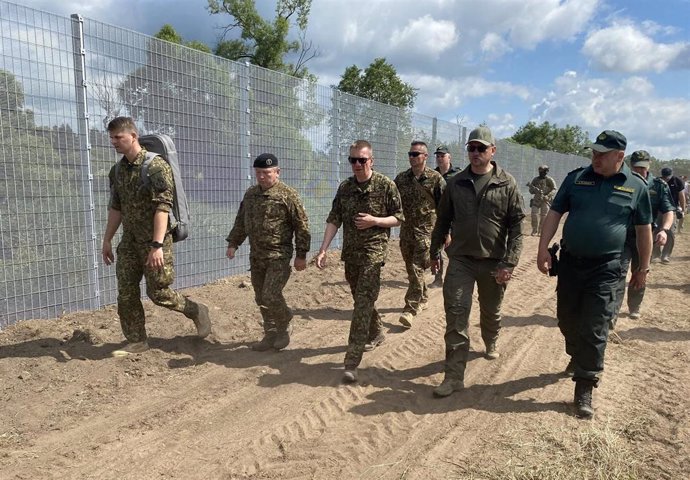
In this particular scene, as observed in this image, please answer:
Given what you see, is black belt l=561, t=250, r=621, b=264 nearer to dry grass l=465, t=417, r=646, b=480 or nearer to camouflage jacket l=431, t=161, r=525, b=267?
camouflage jacket l=431, t=161, r=525, b=267

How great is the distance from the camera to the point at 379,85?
934 inches

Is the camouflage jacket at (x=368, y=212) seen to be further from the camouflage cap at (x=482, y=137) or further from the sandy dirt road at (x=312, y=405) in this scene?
the sandy dirt road at (x=312, y=405)

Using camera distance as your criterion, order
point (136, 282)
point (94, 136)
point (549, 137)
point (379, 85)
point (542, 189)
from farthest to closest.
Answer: point (549, 137), point (379, 85), point (542, 189), point (94, 136), point (136, 282)

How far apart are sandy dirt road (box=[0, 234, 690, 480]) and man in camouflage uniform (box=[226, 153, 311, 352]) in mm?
733

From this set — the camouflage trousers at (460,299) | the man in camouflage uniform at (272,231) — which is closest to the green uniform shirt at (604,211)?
the camouflage trousers at (460,299)

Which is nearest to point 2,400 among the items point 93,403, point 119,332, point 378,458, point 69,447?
point 93,403

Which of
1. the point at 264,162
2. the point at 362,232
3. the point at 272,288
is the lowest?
the point at 272,288

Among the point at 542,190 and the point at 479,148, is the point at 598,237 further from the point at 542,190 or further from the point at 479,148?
the point at 542,190

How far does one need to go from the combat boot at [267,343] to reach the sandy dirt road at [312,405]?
10 cm

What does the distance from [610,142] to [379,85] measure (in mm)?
21170

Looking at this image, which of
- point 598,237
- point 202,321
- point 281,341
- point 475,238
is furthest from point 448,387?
point 202,321

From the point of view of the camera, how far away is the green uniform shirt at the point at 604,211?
3631 mm

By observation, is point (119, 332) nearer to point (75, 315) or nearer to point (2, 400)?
point (75, 315)

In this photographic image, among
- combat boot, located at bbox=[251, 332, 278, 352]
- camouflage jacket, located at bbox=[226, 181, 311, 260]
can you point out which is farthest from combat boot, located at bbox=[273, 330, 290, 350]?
camouflage jacket, located at bbox=[226, 181, 311, 260]
